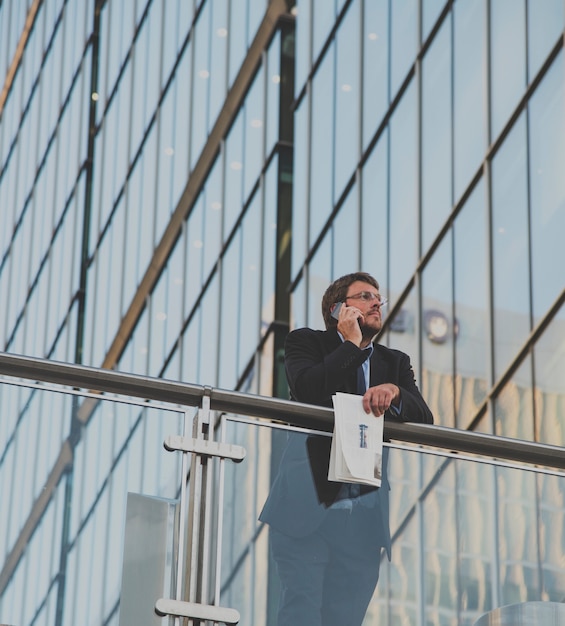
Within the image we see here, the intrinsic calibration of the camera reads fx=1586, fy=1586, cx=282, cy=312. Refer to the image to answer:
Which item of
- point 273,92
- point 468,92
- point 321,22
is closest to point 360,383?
point 468,92

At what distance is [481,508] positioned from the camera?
24.9ft

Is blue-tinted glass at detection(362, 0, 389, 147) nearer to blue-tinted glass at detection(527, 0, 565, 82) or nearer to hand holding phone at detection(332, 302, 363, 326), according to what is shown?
blue-tinted glass at detection(527, 0, 565, 82)

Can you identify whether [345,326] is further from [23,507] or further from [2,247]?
[2,247]

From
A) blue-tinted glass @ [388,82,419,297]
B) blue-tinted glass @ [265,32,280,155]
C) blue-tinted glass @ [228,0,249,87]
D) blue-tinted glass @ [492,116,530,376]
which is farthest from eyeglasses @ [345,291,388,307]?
blue-tinted glass @ [228,0,249,87]

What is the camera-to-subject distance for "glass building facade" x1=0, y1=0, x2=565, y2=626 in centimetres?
713

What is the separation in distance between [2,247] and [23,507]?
44686mm

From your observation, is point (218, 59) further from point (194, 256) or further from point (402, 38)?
point (402, 38)

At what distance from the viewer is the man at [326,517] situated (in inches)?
285

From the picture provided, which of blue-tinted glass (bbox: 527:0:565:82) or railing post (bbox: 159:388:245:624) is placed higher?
blue-tinted glass (bbox: 527:0:565:82)

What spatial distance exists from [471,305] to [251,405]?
10.3 meters

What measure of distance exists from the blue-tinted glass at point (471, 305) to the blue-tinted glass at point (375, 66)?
12.6 ft

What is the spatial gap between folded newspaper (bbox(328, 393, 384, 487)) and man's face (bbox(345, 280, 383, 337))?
0.67 m

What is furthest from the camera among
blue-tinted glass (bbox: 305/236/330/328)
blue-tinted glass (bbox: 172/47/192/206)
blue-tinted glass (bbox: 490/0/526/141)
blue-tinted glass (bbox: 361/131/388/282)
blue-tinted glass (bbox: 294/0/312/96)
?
blue-tinted glass (bbox: 172/47/192/206)

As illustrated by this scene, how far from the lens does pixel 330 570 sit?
7.36 m
